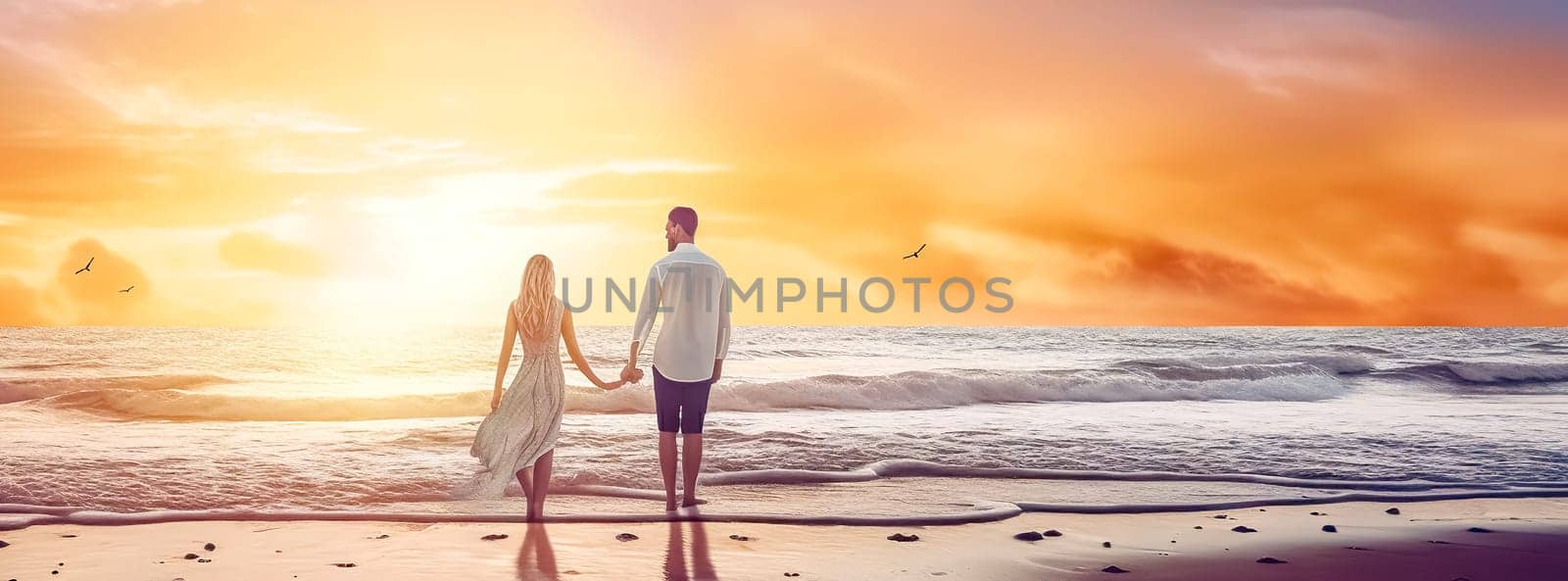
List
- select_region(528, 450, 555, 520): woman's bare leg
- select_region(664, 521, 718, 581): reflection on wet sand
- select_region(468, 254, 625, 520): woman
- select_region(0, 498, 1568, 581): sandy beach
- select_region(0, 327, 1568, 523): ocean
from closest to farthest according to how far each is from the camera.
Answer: select_region(664, 521, 718, 581): reflection on wet sand < select_region(0, 498, 1568, 581): sandy beach < select_region(468, 254, 625, 520): woman < select_region(528, 450, 555, 520): woman's bare leg < select_region(0, 327, 1568, 523): ocean

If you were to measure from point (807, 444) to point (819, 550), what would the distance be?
522 cm

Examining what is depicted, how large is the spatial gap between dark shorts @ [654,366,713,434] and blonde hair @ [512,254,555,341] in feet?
2.97

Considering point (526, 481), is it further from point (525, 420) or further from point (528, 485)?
point (525, 420)

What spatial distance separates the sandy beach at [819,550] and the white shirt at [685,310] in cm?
105

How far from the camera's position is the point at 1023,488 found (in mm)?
8430

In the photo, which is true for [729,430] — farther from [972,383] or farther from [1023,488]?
[972,383]

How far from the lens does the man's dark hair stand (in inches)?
284

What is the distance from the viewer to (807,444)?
11.2m

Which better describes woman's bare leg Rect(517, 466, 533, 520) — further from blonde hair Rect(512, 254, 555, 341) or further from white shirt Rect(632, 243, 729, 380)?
white shirt Rect(632, 243, 729, 380)

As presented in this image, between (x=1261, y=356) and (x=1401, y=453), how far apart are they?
2400cm

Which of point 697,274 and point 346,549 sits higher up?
point 697,274

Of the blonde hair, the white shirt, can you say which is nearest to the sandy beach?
the white shirt

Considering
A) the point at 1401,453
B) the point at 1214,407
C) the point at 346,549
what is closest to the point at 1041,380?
the point at 1214,407

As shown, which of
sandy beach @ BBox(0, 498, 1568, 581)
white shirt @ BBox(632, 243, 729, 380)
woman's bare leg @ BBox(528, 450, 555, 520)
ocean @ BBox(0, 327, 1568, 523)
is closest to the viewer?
sandy beach @ BBox(0, 498, 1568, 581)
